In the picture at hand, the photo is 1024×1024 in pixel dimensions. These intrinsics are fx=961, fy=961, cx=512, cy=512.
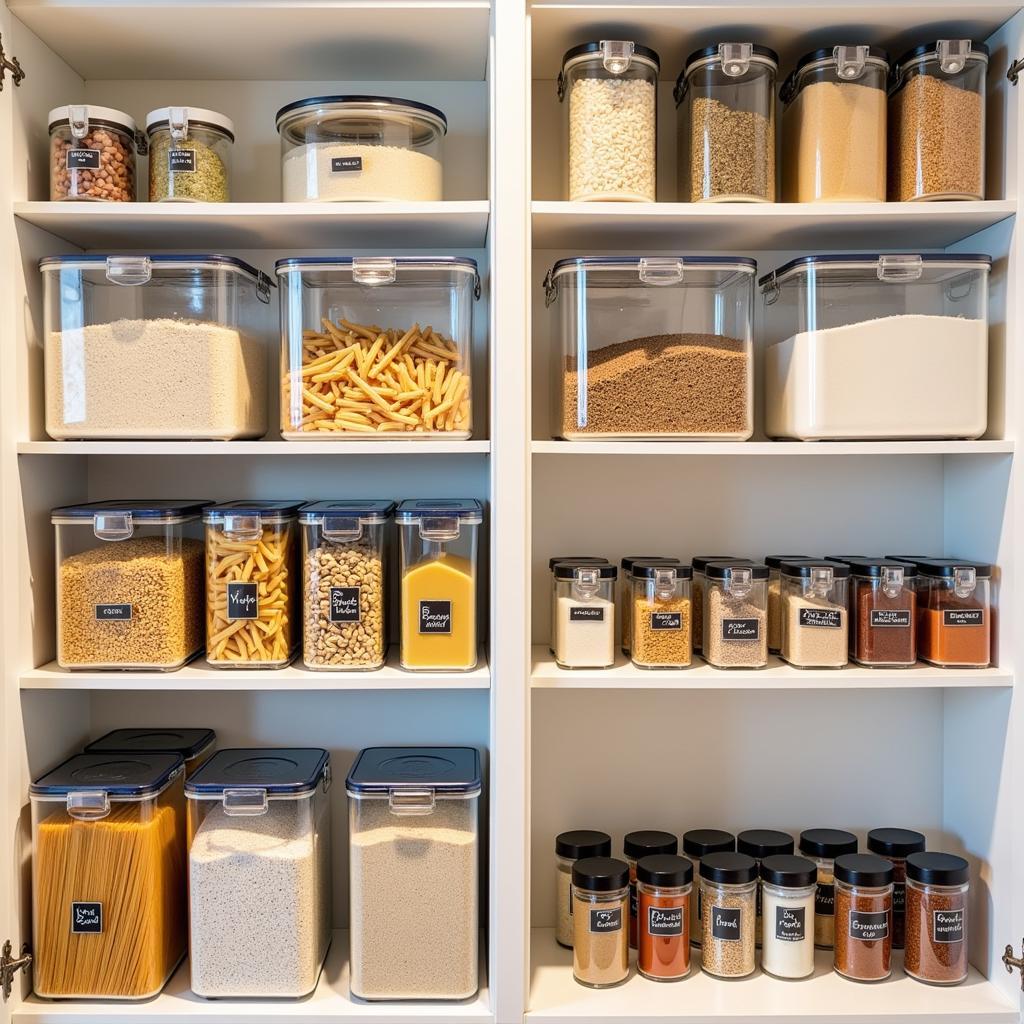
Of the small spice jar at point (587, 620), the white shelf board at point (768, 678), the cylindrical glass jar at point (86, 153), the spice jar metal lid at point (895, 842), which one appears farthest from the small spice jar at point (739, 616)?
the cylindrical glass jar at point (86, 153)

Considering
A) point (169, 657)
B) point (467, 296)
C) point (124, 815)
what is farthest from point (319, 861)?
point (467, 296)

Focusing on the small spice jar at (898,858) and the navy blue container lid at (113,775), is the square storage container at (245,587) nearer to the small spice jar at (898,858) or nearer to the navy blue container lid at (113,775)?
the navy blue container lid at (113,775)

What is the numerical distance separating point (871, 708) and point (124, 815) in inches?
55.8

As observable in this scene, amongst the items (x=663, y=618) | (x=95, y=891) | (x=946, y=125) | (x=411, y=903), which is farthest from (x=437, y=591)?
(x=946, y=125)

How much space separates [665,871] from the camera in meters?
1.63

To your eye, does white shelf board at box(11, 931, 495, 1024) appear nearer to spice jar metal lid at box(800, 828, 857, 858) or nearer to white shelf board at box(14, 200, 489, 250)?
spice jar metal lid at box(800, 828, 857, 858)

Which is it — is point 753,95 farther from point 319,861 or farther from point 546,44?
point 319,861

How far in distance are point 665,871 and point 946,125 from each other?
1341 millimetres

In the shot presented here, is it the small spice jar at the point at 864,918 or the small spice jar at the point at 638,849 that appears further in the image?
the small spice jar at the point at 638,849

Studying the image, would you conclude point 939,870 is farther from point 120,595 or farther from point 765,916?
point 120,595

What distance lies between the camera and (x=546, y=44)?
1.72m

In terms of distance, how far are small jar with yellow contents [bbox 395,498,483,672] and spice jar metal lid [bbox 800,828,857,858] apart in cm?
73

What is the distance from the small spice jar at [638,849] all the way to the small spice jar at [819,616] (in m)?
0.41

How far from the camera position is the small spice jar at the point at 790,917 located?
1652mm
